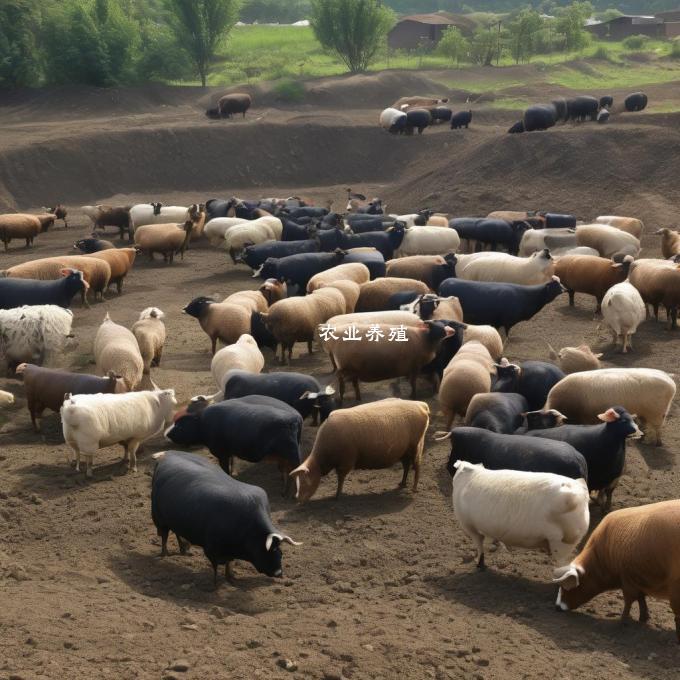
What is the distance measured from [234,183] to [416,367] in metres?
25.6

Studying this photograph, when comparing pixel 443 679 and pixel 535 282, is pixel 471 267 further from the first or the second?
pixel 443 679

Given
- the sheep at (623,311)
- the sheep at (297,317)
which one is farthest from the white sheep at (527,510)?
the sheep at (623,311)

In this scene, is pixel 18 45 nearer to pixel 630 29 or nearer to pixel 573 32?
pixel 573 32

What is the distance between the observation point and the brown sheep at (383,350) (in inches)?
531

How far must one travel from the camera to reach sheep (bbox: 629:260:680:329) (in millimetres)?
16938

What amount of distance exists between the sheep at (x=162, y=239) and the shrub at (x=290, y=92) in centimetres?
2540

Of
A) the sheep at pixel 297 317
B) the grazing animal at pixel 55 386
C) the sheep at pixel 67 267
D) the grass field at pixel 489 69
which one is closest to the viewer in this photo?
the grazing animal at pixel 55 386

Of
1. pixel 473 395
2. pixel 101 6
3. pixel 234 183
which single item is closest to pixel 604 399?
pixel 473 395

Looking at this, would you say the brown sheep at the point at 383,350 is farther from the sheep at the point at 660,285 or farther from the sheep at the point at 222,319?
the sheep at the point at 660,285

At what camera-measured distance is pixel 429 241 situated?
2245 centimetres

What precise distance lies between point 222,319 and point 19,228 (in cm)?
1295

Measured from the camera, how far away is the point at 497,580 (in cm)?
905

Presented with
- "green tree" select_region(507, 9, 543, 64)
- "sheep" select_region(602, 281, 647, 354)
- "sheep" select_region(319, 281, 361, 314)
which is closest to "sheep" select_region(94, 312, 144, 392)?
"sheep" select_region(319, 281, 361, 314)

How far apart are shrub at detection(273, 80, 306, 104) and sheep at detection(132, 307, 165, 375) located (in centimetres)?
3463
